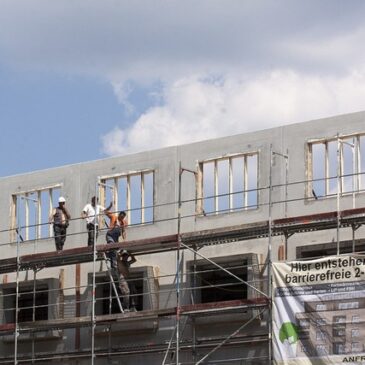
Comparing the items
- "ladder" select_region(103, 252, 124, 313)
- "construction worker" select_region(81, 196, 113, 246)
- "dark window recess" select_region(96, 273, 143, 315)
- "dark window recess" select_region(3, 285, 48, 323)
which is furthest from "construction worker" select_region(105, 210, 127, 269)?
"dark window recess" select_region(3, 285, 48, 323)

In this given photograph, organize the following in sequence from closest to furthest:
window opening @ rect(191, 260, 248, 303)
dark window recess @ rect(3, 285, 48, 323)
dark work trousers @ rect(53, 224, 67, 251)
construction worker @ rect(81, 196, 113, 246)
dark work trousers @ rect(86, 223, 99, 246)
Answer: window opening @ rect(191, 260, 248, 303), construction worker @ rect(81, 196, 113, 246), dark work trousers @ rect(86, 223, 99, 246), dark work trousers @ rect(53, 224, 67, 251), dark window recess @ rect(3, 285, 48, 323)

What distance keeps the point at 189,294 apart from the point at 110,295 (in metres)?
2.14

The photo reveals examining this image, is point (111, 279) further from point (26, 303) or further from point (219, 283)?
point (26, 303)

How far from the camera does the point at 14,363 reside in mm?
34781

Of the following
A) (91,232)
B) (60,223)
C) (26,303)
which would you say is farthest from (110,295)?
(26,303)

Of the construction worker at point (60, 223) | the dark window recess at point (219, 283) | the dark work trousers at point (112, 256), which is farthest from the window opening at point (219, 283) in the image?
the construction worker at point (60, 223)

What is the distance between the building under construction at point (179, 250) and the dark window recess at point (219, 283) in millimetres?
24

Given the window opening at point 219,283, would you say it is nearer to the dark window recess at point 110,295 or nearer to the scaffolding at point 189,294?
the scaffolding at point 189,294

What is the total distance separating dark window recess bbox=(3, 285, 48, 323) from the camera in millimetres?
35875

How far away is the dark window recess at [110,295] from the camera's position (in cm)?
3378

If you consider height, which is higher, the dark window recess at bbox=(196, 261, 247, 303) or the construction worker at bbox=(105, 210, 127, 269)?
the construction worker at bbox=(105, 210, 127, 269)

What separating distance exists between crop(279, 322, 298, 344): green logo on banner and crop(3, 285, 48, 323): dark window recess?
26.8 ft

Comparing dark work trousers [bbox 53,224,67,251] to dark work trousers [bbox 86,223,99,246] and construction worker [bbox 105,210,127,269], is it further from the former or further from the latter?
construction worker [bbox 105,210,127,269]

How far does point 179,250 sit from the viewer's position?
3244 centimetres
